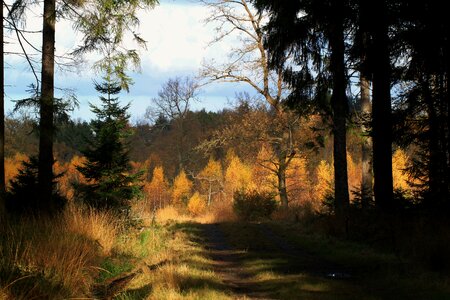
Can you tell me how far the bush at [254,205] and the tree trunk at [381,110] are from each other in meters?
10.8

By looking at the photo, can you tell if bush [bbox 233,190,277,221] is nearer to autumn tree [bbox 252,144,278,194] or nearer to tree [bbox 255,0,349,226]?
autumn tree [bbox 252,144,278,194]

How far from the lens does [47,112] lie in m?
11.7

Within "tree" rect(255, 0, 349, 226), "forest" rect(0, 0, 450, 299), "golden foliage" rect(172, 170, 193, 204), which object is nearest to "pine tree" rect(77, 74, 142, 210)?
"forest" rect(0, 0, 450, 299)

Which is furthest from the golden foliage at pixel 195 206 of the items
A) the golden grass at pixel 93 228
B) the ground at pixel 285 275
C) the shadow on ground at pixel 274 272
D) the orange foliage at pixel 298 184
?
the golden grass at pixel 93 228

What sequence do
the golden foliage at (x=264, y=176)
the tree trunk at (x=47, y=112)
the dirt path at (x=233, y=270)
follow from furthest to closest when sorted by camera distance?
the golden foliage at (x=264, y=176) < the tree trunk at (x=47, y=112) < the dirt path at (x=233, y=270)

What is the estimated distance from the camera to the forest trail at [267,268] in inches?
256

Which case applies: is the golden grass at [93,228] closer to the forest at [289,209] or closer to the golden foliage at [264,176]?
the forest at [289,209]

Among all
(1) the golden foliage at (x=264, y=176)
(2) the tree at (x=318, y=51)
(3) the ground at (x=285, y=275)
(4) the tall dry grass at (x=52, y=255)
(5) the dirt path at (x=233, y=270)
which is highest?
(2) the tree at (x=318, y=51)

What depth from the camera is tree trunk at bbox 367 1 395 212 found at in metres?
12.5

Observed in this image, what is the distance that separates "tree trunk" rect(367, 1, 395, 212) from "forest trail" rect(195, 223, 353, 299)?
9.99 feet

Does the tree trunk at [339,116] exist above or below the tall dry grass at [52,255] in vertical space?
above

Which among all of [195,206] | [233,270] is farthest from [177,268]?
[195,206]

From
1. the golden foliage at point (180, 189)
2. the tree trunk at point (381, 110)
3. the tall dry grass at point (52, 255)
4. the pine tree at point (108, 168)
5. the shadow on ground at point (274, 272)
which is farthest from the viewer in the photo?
the golden foliage at point (180, 189)

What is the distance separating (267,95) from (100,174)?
10297 mm
